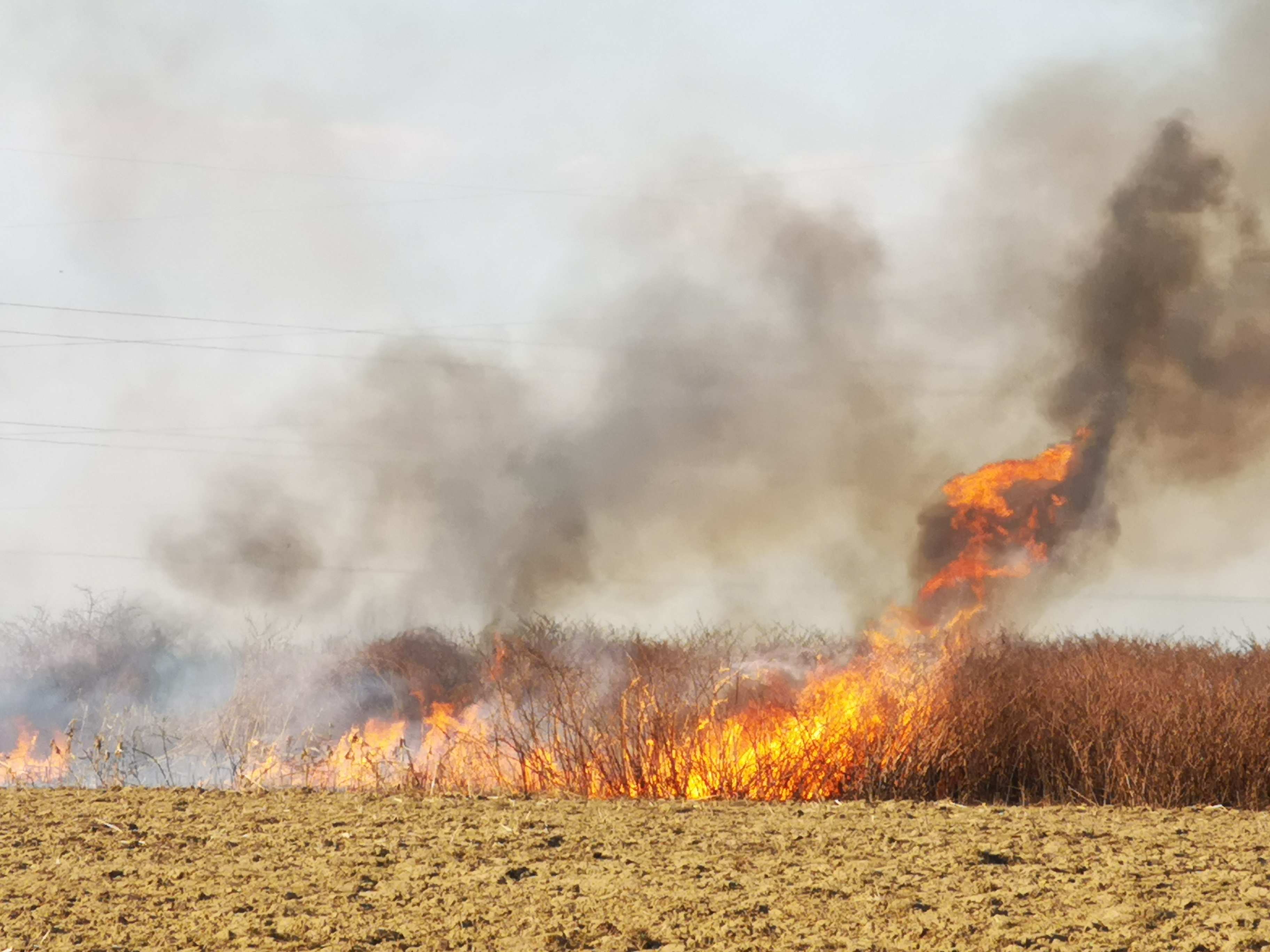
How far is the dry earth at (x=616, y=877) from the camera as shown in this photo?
7020mm

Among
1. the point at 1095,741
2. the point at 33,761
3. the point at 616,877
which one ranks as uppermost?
the point at 33,761

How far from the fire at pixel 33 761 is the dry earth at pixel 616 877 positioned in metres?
4.15

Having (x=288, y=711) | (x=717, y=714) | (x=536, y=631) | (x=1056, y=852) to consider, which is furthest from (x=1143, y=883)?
(x=288, y=711)

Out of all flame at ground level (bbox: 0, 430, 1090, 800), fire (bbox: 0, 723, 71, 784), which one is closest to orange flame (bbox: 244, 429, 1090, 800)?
flame at ground level (bbox: 0, 430, 1090, 800)

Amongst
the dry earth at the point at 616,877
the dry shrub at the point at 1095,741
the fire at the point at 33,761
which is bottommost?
the dry earth at the point at 616,877

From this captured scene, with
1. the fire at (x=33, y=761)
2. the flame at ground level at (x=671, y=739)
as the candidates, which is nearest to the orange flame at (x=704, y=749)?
the flame at ground level at (x=671, y=739)

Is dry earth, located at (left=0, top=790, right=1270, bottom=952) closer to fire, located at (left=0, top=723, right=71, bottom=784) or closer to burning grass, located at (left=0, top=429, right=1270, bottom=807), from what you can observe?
burning grass, located at (left=0, top=429, right=1270, bottom=807)

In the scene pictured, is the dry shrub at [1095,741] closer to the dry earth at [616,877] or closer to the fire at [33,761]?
the dry earth at [616,877]

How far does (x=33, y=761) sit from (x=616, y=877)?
13207 mm

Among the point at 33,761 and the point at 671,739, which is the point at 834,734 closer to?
the point at 671,739

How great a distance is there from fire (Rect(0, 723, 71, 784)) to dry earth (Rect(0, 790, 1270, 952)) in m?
4.15

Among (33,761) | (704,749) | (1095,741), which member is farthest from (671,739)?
(33,761)

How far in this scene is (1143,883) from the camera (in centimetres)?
798

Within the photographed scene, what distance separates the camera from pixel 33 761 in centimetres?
1822
